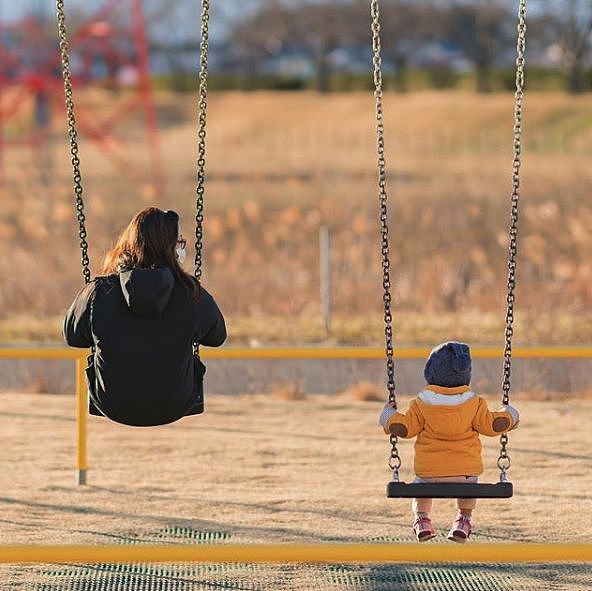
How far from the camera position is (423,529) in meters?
5.02

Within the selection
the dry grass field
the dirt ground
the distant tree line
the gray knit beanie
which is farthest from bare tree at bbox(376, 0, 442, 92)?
the gray knit beanie

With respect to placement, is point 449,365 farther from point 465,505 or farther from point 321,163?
point 321,163

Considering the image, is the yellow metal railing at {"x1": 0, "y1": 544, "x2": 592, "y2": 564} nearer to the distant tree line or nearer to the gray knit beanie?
the gray knit beanie

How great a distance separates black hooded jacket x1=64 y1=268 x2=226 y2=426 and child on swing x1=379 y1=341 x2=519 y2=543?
66 cm

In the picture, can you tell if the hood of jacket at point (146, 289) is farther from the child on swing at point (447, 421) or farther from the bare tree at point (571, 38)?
the bare tree at point (571, 38)

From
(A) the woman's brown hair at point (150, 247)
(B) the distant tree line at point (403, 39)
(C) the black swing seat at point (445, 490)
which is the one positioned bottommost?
(C) the black swing seat at point (445, 490)

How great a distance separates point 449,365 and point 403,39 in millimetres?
50737

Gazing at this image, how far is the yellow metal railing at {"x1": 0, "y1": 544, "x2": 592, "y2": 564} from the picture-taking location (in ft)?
14.6

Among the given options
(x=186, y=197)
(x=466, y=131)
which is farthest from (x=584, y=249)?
(x=466, y=131)

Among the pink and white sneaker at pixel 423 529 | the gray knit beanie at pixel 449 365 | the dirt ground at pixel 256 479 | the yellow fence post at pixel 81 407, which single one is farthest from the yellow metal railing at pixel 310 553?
the yellow fence post at pixel 81 407

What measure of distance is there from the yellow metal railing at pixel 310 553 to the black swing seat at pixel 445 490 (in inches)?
8.8

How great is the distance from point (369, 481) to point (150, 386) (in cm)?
323

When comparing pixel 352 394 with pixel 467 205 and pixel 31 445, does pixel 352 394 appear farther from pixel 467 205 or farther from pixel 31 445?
pixel 467 205

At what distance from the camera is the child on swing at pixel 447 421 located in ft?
15.7
